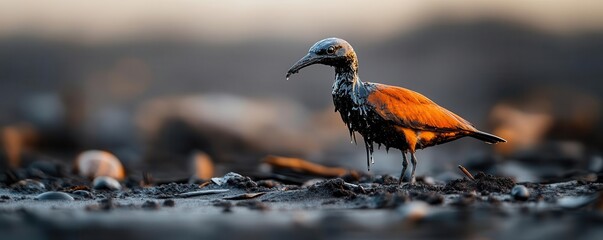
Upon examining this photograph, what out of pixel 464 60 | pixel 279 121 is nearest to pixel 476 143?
pixel 279 121

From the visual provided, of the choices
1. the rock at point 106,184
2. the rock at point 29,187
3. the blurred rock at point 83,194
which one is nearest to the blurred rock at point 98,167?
the rock at point 106,184

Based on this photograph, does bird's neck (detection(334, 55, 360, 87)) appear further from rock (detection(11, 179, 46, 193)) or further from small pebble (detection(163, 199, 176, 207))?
rock (detection(11, 179, 46, 193))

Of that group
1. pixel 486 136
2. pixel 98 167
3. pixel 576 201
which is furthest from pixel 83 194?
pixel 576 201

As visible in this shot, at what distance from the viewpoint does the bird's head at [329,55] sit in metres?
9.66

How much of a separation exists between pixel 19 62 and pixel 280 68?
21.6ft

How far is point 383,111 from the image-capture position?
9.48m

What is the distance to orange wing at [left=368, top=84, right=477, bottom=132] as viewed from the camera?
31.2 ft

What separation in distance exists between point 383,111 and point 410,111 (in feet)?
0.98

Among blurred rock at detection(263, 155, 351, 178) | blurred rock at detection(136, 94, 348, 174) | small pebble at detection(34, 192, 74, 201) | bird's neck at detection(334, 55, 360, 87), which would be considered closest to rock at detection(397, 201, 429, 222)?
bird's neck at detection(334, 55, 360, 87)

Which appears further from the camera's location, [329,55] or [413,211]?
[329,55]

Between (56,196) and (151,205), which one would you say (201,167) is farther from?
(151,205)

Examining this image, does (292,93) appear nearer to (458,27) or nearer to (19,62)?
(458,27)

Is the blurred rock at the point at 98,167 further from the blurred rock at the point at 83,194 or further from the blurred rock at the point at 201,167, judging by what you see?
the blurred rock at the point at 83,194

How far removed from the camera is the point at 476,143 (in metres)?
19.1
